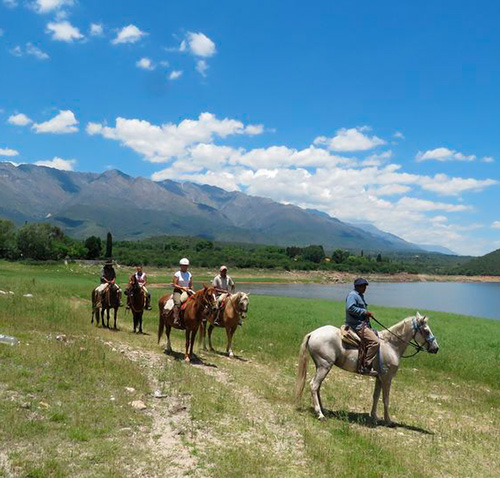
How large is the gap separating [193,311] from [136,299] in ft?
20.3

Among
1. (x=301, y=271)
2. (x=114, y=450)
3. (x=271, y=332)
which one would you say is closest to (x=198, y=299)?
(x=114, y=450)

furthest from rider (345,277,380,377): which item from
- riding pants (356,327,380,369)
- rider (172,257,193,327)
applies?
rider (172,257,193,327)

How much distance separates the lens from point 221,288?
16.3 metres

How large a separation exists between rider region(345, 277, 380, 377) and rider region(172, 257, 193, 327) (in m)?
6.21

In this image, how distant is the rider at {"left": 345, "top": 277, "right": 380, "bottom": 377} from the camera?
974 centimetres

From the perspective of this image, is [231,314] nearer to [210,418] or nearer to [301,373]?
[301,373]

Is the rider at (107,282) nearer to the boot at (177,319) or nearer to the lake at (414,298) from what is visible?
the boot at (177,319)

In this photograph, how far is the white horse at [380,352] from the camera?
981 cm

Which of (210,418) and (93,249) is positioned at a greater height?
(93,249)

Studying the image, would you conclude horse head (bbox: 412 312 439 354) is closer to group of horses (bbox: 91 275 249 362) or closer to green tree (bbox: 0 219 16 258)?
group of horses (bbox: 91 275 249 362)

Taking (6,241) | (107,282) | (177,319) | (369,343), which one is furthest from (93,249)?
(369,343)

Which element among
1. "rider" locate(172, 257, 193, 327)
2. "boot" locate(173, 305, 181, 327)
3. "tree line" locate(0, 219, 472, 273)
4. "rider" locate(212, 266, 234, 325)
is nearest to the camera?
"boot" locate(173, 305, 181, 327)

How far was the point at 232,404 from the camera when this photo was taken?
9.59 metres

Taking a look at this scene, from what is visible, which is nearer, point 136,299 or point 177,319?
point 177,319
